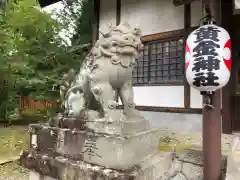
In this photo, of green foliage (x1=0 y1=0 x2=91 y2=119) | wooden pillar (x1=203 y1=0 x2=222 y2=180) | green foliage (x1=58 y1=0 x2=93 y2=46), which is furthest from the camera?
green foliage (x1=58 y1=0 x2=93 y2=46)

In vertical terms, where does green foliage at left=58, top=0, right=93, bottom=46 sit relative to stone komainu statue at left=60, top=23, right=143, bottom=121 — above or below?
above

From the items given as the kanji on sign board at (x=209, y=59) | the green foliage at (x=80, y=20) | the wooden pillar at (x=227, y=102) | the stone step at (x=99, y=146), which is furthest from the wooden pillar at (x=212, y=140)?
the green foliage at (x=80, y=20)

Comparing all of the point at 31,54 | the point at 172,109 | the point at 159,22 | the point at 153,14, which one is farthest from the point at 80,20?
the point at 172,109

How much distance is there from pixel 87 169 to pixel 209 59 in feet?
7.06

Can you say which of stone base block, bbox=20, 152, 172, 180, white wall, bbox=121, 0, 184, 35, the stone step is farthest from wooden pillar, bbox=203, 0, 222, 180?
white wall, bbox=121, 0, 184, 35

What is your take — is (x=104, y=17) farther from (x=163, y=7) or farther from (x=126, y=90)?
(x=126, y=90)

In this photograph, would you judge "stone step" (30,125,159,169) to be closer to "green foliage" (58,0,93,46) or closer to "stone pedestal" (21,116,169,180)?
"stone pedestal" (21,116,169,180)

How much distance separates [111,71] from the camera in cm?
307

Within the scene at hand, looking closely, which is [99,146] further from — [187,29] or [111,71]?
[187,29]

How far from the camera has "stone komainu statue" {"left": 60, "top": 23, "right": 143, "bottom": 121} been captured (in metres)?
3.03

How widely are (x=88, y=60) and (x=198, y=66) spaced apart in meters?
1.56

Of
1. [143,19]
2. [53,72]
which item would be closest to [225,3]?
[143,19]

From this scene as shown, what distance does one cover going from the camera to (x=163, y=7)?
685 centimetres

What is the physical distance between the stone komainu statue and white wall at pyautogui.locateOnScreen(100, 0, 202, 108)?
3221 millimetres
